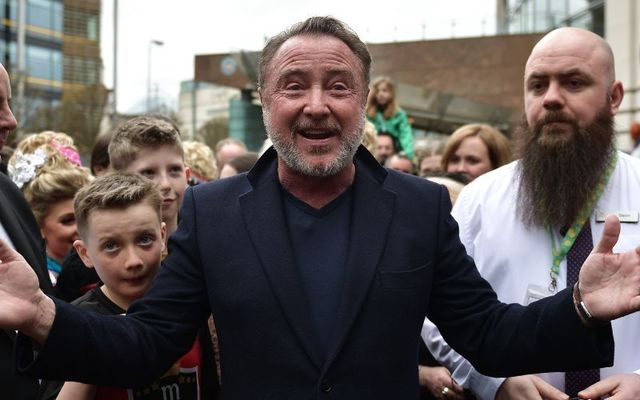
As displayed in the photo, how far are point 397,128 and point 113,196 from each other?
5.45 m

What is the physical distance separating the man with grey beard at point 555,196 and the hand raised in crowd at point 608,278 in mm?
602

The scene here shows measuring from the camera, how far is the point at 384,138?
8.06 metres

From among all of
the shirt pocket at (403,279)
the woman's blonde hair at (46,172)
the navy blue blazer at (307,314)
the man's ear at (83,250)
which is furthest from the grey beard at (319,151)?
the woman's blonde hair at (46,172)

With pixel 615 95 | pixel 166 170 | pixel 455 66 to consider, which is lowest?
pixel 166 170

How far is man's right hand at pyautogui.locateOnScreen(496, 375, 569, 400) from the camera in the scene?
2.87m

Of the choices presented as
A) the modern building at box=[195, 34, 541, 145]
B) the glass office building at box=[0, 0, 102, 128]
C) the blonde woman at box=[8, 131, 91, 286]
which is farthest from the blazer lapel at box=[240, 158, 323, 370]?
the glass office building at box=[0, 0, 102, 128]

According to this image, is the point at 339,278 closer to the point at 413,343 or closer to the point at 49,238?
the point at 413,343

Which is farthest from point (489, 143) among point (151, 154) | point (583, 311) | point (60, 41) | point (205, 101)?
point (60, 41)

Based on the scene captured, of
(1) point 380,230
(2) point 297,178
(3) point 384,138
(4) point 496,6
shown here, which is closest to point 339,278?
(1) point 380,230

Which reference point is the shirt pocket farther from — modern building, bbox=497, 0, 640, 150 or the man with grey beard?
modern building, bbox=497, 0, 640, 150

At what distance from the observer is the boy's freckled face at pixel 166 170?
3.99m

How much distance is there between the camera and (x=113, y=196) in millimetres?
3143

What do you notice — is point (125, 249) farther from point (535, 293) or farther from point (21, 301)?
point (535, 293)

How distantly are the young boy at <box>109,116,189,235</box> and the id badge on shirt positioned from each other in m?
1.77
